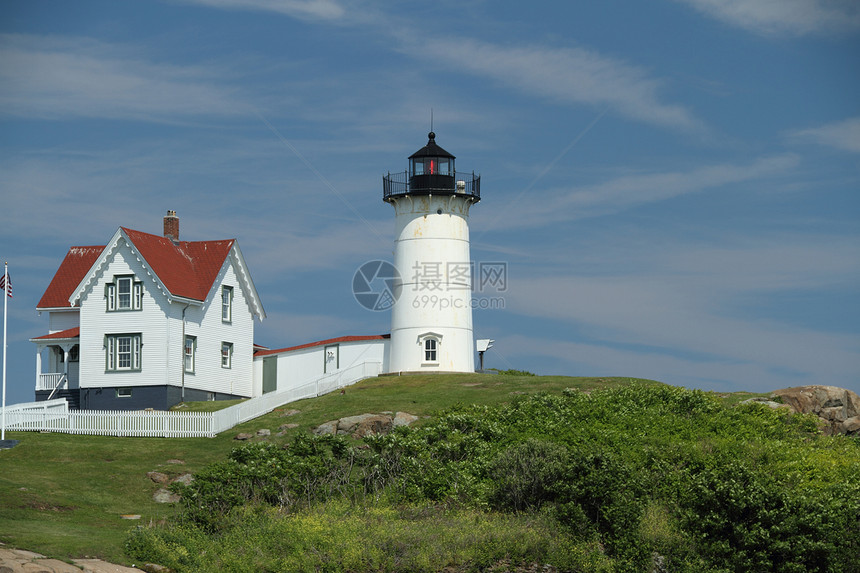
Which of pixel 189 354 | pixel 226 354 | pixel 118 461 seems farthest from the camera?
pixel 226 354

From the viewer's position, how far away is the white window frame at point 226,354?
48.8 meters

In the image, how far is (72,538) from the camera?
22.6 metres

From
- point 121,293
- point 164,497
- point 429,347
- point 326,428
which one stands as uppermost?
point 121,293

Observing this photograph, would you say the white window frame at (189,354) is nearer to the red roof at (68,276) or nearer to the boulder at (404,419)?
the red roof at (68,276)

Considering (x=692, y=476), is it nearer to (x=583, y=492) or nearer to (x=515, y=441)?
(x=583, y=492)

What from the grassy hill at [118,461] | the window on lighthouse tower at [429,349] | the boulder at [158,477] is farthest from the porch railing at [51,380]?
the boulder at [158,477]

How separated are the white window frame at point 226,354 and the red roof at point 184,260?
319 cm

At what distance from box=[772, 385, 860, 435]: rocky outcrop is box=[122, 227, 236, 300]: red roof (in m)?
25.0

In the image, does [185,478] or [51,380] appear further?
[51,380]

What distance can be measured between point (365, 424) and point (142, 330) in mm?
14006

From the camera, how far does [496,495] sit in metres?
26.6

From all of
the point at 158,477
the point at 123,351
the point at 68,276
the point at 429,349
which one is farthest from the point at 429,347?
the point at 158,477

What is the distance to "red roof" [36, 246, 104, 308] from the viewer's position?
1933 inches

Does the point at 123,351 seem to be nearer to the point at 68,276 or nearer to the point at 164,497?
the point at 68,276
